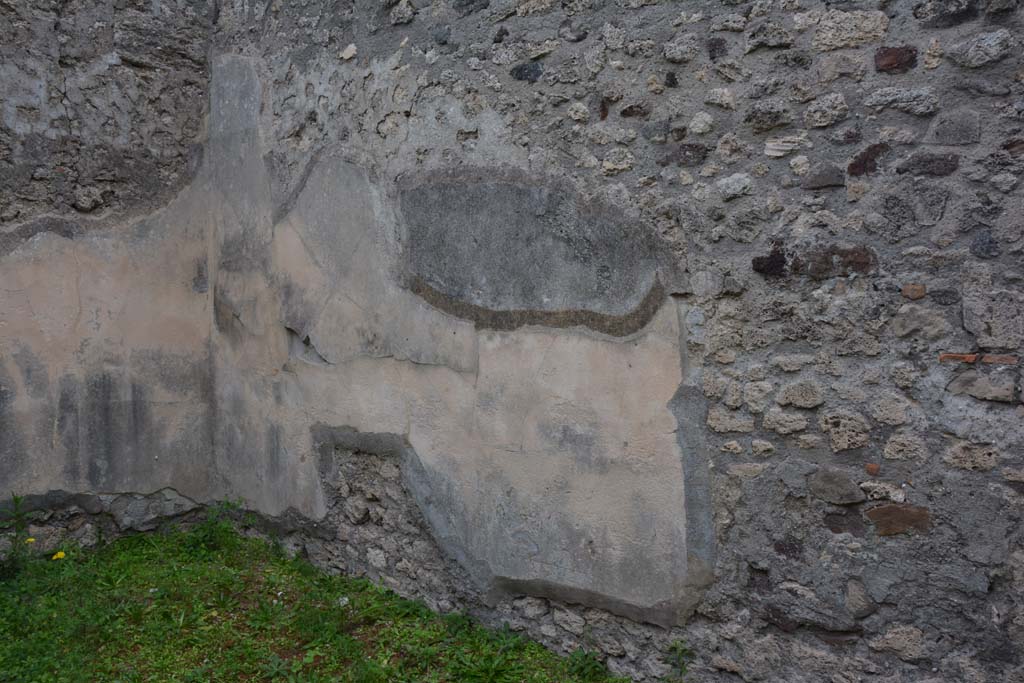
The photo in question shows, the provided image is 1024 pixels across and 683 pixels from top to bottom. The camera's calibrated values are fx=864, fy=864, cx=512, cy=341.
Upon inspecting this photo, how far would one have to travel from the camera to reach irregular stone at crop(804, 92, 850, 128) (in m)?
2.31

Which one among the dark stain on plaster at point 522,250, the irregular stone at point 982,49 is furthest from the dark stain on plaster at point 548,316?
the irregular stone at point 982,49

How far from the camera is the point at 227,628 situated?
3.43 m

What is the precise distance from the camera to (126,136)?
417cm

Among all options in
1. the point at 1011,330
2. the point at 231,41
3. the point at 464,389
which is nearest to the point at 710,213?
the point at 1011,330

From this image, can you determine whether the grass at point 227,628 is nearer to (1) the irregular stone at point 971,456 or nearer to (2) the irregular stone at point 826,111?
(1) the irregular stone at point 971,456

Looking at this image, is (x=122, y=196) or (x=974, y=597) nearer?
(x=974, y=597)

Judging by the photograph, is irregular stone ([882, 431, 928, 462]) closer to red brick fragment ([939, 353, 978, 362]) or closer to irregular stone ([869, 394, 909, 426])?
irregular stone ([869, 394, 909, 426])

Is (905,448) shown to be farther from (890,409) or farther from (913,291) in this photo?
(913,291)

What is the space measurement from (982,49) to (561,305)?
1384 millimetres

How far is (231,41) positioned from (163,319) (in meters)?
1.41

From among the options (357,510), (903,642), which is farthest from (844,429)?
(357,510)

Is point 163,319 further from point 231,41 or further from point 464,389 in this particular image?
point 464,389

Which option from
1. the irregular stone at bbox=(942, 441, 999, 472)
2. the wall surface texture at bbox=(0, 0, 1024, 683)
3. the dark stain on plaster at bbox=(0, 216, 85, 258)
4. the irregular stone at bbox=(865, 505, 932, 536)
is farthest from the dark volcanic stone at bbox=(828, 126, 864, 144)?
the dark stain on plaster at bbox=(0, 216, 85, 258)

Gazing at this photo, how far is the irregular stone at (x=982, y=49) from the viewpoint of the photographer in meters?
2.09
